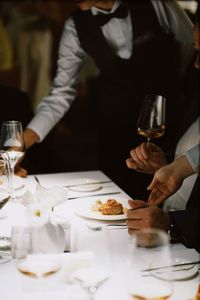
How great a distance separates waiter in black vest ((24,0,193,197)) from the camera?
2977 millimetres

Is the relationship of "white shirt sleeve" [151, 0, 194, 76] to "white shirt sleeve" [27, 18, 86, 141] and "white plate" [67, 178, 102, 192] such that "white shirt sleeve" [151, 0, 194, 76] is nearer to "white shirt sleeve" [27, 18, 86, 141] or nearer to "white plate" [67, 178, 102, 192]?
"white shirt sleeve" [27, 18, 86, 141]

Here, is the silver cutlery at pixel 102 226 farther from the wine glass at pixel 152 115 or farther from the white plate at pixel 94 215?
the wine glass at pixel 152 115

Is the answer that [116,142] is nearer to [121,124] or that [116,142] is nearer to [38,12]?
[121,124]

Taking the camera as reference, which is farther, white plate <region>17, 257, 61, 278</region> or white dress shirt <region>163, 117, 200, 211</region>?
white dress shirt <region>163, 117, 200, 211</region>

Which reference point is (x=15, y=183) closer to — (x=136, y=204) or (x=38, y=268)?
(x=136, y=204)

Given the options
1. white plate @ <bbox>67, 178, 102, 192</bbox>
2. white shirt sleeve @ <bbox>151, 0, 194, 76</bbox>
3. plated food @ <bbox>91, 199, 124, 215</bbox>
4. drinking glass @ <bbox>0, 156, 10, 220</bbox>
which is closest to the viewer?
drinking glass @ <bbox>0, 156, 10, 220</bbox>

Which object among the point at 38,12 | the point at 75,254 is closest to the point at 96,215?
the point at 75,254

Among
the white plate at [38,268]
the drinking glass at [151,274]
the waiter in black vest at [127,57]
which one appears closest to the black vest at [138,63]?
the waiter in black vest at [127,57]

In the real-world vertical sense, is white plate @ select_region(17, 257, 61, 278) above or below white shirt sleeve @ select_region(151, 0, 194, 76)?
below

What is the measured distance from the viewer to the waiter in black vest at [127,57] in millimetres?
2977

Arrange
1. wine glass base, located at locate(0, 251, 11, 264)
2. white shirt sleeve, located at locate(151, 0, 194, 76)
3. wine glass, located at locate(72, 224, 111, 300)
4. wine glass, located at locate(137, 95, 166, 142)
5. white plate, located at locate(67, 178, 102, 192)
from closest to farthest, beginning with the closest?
wine glass, located at locate(72, 224, 111, 300) → wine glass base, located at locate(0, 251, 11, 264) → wine glass, located at locate(137, 95, 166, 142) → white plate, located at locate(67, 178, 102, 192) → white shirt sleeve, located at locate(151, 0, 194, 76)

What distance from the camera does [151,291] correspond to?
3.64ft

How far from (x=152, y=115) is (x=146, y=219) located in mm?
598

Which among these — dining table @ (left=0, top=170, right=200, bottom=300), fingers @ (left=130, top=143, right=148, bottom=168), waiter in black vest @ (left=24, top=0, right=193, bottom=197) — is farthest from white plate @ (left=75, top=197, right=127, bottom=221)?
waiter in black vest @ (left=24, top=0, right=193, bottom=197)
